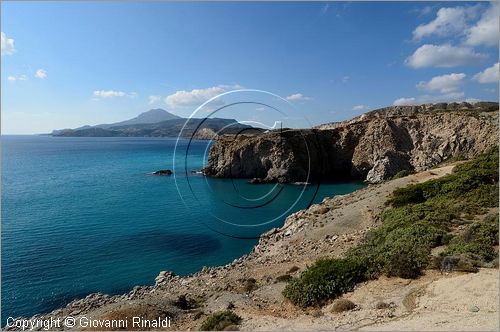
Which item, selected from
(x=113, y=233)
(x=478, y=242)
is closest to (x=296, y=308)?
(x=478, y=242)

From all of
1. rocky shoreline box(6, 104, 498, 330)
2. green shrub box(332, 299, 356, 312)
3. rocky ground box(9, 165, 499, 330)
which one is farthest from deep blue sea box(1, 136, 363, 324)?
green shrub box(332, 299, 356, 312)

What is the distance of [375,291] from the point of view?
42.9 ft

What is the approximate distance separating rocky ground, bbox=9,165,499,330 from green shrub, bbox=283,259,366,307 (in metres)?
0.39

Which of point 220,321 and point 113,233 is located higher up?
point 220,321

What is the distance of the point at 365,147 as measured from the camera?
2749 inches

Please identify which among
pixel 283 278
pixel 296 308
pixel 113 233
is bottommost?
pixel 113 233

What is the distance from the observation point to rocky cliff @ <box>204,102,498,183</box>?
62.1 metres

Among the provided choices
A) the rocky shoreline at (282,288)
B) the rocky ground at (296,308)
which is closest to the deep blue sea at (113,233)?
→ the rocky shoreline at (282,288)

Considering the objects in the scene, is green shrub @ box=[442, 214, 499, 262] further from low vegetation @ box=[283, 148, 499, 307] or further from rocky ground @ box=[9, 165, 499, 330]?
rocky ground @ box=[9, 165, 499, 330]

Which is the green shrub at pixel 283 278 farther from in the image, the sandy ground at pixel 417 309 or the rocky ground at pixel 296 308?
the sandy ground at pixel 417 309

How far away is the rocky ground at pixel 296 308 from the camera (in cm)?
1049

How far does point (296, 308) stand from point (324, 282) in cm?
152

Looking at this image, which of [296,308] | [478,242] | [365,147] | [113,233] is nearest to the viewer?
[296,308]

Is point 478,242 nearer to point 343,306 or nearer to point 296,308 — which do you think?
point 343,306
